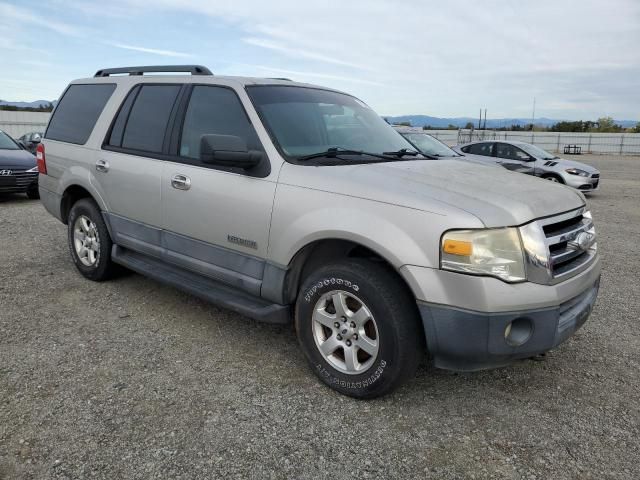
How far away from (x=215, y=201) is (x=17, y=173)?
27.0 feet

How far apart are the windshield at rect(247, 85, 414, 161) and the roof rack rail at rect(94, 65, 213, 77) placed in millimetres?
825

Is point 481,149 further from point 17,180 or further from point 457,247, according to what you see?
point 457,247

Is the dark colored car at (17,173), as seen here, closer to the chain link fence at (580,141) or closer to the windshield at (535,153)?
the windshield at (535,153)

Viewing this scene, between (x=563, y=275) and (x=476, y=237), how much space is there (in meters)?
0.61

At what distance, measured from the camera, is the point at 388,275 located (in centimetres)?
282

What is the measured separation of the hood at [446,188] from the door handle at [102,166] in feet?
6.82

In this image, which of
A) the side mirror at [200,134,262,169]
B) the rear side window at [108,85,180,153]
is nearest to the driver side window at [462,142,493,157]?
the rear side window at [108,85,180,153]

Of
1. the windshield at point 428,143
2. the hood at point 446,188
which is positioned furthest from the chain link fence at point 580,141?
the hood at point 446,188

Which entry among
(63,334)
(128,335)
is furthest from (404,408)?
(63,334)

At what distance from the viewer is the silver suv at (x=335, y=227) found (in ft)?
8.43

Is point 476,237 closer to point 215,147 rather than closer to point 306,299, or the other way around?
point 306,299

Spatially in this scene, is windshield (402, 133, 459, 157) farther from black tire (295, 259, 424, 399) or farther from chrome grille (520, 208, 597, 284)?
black tire (295, 259, 424, 399)

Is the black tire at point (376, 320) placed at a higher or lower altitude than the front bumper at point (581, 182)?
lower

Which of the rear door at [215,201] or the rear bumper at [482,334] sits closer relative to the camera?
the rear bumper at [482,334]
